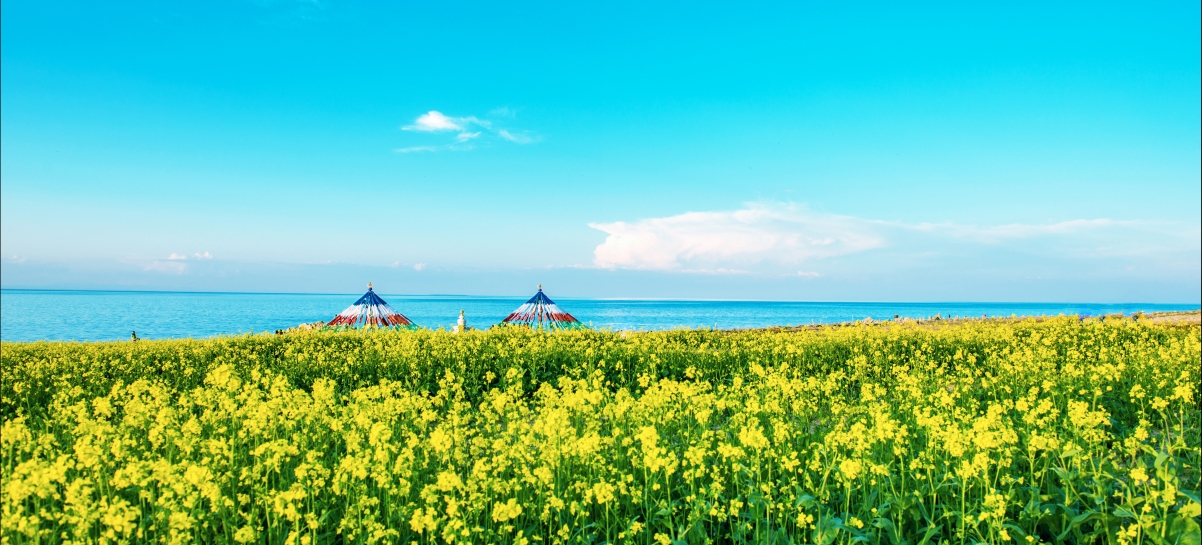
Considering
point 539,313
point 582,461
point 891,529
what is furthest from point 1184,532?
point 539,313

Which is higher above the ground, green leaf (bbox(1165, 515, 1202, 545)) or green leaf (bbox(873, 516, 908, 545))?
green leaf (bbox(1165, 515, 1202, 545))

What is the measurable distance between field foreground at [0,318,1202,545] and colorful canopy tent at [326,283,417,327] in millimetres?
11694

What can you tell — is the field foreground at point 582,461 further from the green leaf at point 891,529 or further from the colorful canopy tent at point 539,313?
the colorful canopy tent at point 539,313

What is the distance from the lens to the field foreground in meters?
3.89

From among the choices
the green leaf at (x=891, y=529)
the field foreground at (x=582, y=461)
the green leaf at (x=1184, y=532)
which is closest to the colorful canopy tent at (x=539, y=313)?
the field foreground at (x=582, y=461)

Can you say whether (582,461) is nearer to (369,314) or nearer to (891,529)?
(891,529)

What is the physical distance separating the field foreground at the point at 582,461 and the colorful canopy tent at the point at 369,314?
38.4ft

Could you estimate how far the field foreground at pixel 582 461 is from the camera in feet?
12.8

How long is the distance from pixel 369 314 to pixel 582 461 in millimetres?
19111

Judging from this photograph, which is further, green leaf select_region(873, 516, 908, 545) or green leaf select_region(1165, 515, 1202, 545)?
green leaf select_region(873, 516, 908, 545)

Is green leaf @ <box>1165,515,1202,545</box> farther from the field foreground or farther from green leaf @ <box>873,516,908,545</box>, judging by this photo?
green leaf @ <box>873,516,908,545</box>

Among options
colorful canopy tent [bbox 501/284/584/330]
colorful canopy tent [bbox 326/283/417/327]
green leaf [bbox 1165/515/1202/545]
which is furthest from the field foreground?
colorful canopy tent [bbox 326/283/417/327]

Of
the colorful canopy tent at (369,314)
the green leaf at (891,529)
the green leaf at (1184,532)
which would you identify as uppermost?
the colorful canopy tent at (369,314)

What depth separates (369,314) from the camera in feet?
71.6
